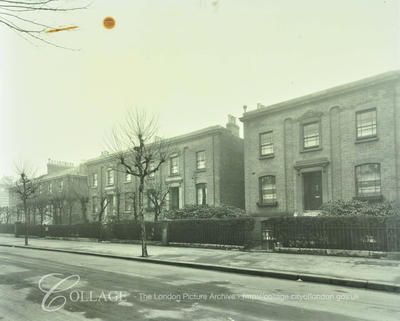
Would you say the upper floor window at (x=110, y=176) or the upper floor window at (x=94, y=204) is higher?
the upper floor window at (x=110, y=176)

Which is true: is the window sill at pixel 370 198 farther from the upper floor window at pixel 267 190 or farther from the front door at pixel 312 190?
the upper floor window at pixel 267 190

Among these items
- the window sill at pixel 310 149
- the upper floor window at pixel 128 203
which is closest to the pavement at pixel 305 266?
the window sill at pixel 310 149

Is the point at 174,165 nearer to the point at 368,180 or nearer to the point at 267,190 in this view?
the point at 267,190

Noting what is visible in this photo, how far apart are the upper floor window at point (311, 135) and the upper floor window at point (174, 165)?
1123 cm

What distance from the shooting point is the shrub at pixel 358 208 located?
16306 mm

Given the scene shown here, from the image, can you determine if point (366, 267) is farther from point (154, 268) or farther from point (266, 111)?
point (266, 111)

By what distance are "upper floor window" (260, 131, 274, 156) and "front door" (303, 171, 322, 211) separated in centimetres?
280

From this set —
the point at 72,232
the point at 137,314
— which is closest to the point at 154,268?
the point at 137,314

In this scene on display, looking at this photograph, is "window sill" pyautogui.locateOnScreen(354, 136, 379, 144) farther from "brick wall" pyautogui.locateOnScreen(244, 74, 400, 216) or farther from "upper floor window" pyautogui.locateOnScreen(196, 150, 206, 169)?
"upper floor window" pyautogui.locateOnScreen(196, 150, 206, 169)

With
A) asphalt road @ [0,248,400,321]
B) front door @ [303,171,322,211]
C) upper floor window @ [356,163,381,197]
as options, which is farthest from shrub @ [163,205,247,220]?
asphalt road @ [0,248,400,321]

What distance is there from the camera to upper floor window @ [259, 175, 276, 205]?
22953 millimetres

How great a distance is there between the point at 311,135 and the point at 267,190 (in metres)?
4.34

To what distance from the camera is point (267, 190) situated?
23250 mm

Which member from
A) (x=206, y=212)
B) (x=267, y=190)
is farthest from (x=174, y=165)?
(x=267, y=190)
